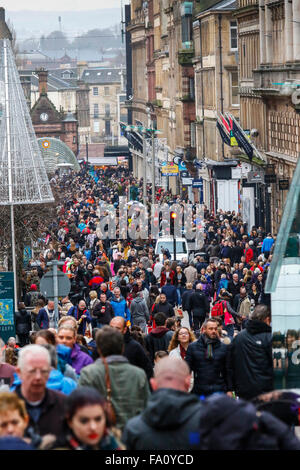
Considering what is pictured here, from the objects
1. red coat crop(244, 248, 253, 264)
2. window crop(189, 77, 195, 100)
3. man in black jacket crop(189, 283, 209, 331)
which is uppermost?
window crop(189, 77, 195, 100)

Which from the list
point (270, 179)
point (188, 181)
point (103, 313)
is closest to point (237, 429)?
point (103, 313)

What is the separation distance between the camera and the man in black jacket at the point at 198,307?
81.3 ft

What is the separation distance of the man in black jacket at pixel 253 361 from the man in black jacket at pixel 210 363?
322mm

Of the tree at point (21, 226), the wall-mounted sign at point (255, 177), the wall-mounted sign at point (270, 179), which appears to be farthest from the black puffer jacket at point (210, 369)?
the wall-mounted sign at point (270, 179)

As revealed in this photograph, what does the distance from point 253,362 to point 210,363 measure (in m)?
0.62

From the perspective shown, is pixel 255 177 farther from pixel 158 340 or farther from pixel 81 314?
pixel 158 340

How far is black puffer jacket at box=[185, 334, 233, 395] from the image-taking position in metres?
11.9

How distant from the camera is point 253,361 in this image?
1139 cm

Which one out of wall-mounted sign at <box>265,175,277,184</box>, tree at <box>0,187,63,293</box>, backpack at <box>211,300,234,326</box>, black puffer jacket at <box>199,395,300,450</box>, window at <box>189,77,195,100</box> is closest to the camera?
black puffer jacket at <box>199,395,300,450</box>

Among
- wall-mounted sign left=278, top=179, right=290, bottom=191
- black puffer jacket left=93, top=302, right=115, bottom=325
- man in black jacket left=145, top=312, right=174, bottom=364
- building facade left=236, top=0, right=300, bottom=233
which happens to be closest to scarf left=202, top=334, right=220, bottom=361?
man in black jacket left=145, top=312, right=174, bottom=364

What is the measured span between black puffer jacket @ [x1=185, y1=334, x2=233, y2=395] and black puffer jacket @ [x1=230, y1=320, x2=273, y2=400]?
0.34 metres

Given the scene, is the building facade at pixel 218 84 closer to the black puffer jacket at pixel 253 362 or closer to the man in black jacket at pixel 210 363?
the man in black jacket at pixel 210 363

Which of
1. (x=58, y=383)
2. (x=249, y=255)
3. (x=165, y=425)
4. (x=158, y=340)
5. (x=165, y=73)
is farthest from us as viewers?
(x=165, y=73)

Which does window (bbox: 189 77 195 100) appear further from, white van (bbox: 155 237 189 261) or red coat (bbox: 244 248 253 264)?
red coat (bbox: 244 248 253 264)
